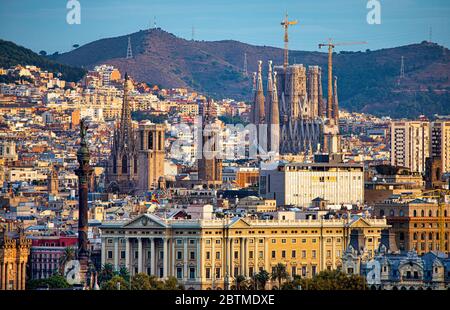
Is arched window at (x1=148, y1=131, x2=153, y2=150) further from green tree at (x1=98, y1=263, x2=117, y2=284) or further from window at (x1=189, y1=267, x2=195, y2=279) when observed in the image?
window at (x1=189, y1=267, x2=195, y2=279)

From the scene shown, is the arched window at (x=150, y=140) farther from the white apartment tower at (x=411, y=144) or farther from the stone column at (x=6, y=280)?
the stone column at (x=6, y=280)

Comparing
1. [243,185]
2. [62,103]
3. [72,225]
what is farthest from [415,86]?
[72,225]

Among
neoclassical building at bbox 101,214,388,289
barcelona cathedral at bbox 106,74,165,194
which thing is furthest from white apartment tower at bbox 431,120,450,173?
neoclassical building at bbox 101,214,388,289

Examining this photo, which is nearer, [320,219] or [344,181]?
[320,219]

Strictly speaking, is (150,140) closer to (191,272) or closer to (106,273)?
→ (191,272)

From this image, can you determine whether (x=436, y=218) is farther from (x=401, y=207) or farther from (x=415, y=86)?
(x=415, y=86)

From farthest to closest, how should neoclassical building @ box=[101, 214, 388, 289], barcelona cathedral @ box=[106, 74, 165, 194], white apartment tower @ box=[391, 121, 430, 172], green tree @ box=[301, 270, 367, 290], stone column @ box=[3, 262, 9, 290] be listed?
white apartment tower @ box=[391, 121, 430, 172] → barcelona cathedral @ box=[106, 74, 165, 194] → neoclassical building @ box=[101, 214, 388, 289] → stone column @ box=[3, 262, 9, 290] → green tree @ box=[301, 270, 367, 290]
